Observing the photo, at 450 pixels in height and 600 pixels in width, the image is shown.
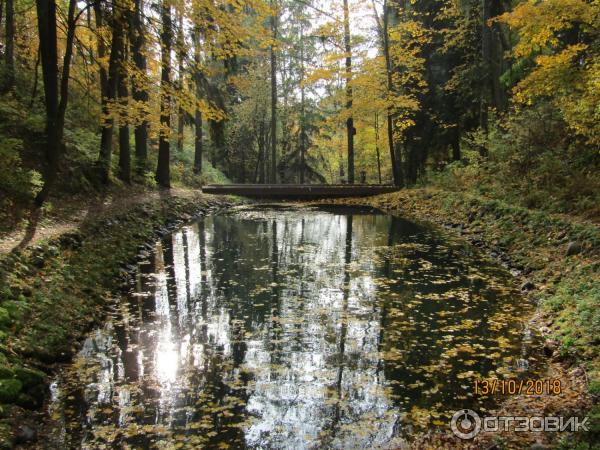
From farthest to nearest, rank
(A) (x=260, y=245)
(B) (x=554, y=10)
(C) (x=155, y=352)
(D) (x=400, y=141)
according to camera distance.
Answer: (D) (x=400, y=141), (A) (x=260, y=245), (B) (x=554, y=10), (C) (x=155, y=352)

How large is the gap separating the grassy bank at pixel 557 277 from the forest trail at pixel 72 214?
717cm

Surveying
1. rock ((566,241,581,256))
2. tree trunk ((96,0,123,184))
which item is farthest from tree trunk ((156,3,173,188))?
rock ((566,241,581,256))

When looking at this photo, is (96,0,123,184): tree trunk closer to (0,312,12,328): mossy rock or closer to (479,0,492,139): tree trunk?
(0,312,12,328): mossy rock

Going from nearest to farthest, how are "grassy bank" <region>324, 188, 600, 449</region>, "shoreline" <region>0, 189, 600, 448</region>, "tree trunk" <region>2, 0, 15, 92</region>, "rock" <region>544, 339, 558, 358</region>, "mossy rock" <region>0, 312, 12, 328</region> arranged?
"shoreline" <region>0, 189, 600, 448</region>
"grassy bank" <region>324, 188, 600, 449</region>
"mossy rock" <region>0, 312, 12, 328</region>
"rock" <region>544, 339, 558, 358</region>
"tree trunk" <region>2, 0, 15, 92</region>

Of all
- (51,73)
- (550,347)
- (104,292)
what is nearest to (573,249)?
(550,347)

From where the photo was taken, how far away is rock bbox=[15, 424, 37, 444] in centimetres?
395

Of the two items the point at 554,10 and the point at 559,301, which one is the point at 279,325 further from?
the point at 554,10

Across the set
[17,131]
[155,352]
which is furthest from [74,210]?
[155,352]

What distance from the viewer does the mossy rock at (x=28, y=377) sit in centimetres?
468

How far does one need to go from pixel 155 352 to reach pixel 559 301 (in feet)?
19.6

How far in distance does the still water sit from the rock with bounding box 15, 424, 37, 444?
13 centimetres

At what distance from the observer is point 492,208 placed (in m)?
13.9
